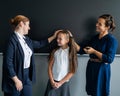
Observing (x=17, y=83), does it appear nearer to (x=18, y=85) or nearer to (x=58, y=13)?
(x=18, y=85)

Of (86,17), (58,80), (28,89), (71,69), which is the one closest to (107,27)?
(86,17)

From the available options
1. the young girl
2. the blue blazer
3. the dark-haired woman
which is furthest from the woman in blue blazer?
the dark-haired woman

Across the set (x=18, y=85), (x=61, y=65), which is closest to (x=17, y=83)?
(x=18, y=85)

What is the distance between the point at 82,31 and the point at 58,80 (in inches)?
Answer: 23.9

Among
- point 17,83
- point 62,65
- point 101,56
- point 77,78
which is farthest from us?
point 77,78

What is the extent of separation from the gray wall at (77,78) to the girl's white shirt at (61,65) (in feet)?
0.77

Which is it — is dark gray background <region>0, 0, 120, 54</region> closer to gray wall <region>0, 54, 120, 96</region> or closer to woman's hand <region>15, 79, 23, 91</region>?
gray wall <region>0, 54, 120, 96</region>

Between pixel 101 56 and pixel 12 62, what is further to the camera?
pixel 101 56

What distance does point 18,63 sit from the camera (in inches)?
84.7

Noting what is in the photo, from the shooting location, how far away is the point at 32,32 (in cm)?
259

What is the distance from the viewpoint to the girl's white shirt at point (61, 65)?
2459mm

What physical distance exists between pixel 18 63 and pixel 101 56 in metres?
0.81

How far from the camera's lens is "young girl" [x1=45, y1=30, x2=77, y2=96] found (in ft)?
8.06

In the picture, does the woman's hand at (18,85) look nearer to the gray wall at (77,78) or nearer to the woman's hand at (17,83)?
the woman's hand at (17,83)
